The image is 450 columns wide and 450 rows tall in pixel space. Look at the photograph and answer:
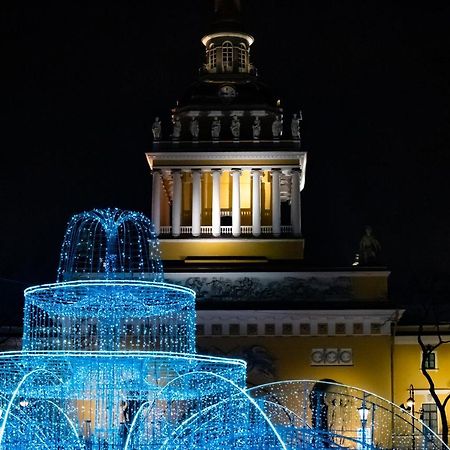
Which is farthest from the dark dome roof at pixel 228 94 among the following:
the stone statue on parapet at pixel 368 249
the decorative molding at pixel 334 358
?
the decorative molding at pixel 334 358

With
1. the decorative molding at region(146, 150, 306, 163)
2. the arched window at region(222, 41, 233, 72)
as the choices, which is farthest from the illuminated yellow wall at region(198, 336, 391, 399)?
the arched window at region(222, 41, 233, 72)

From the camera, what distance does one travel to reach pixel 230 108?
5016 centimetres

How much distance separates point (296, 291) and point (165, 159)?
370 inches

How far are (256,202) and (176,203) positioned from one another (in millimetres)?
3533

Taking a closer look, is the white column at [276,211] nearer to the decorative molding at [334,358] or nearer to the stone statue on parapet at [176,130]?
the stone statue on parapet at [176,130]

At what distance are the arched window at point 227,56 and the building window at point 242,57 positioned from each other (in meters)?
0.45

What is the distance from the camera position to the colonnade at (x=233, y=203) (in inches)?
1875

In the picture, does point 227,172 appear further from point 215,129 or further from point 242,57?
point 242,57

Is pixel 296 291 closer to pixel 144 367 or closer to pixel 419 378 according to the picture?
pixel 419 378

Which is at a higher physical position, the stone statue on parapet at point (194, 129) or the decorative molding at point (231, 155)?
the stone statue on parapet at point (194, 129)

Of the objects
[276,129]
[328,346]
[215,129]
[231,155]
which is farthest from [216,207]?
[328,346]

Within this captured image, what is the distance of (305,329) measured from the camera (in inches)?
1684

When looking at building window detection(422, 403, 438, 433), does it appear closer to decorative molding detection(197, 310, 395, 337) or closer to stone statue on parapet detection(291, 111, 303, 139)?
decorative molding detection(197, 310, 395, 337)

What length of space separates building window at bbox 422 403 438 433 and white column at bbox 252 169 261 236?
10.5 meters
